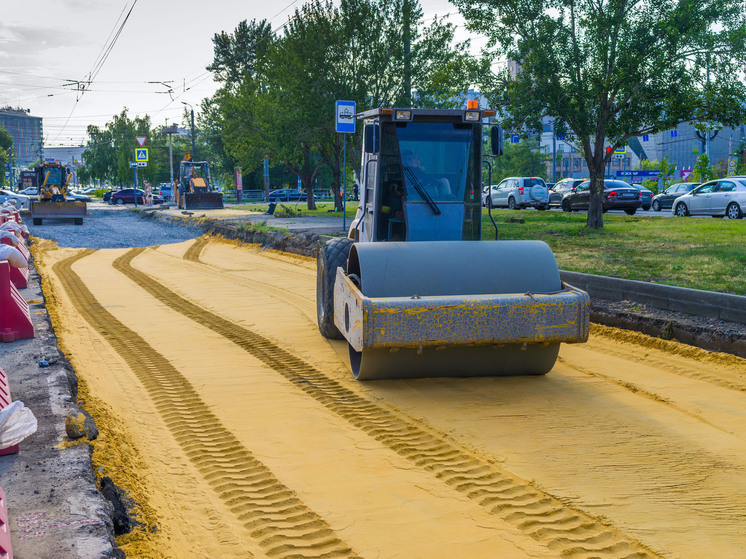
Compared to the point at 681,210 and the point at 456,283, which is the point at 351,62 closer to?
the point at 681,210

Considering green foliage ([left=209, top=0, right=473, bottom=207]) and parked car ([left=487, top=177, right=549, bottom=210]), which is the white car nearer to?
green foliage ([left=209, top=0, right=473, bottom=207])

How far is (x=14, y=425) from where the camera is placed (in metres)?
5.01

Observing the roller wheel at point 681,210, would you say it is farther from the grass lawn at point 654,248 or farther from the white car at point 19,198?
the white car at point 19,198

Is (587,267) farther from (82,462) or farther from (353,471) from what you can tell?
(82,462)

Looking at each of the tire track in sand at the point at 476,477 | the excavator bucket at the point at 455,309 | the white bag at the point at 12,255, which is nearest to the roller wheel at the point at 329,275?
the tire track in sand at the point at 476,477

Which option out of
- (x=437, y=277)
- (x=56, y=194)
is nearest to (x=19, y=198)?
(x=56, y=194)

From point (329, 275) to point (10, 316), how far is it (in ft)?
11.8

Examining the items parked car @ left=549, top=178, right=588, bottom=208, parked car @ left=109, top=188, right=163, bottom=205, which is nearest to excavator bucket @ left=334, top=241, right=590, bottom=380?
parked car @ left=549, top=178, right=588, bottom=208

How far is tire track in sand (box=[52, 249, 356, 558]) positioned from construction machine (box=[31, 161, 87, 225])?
108ft

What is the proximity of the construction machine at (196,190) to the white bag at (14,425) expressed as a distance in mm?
43047

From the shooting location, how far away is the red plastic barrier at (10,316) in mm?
8711

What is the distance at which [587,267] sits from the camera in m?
13.9

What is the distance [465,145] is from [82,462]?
Result: 5.46 m

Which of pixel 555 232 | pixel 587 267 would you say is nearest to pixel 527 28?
pixel 555 232
